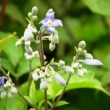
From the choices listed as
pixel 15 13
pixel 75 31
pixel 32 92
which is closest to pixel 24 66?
pixel 32 92

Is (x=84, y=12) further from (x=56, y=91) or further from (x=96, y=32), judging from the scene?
(x=56, y=91)

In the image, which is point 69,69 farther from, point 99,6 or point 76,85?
point 99,6

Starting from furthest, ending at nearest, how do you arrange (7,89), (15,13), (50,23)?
(15,13) → (7,89) → (50,23)

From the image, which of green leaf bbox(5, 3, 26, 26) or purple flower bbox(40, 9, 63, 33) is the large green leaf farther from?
green leaf bbox(5, 3, 26, 26)

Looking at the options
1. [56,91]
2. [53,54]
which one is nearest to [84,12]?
[53,54]

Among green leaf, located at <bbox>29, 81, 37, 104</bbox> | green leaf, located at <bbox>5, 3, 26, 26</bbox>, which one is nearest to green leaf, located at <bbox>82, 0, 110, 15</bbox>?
green leaf, located at <bbox>29, 81, 37, 104</bbox>

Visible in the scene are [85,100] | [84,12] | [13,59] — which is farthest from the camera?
[84,12]

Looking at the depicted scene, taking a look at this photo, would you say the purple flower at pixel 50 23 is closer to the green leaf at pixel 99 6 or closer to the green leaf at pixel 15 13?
the green leaf at pixel 99 6
